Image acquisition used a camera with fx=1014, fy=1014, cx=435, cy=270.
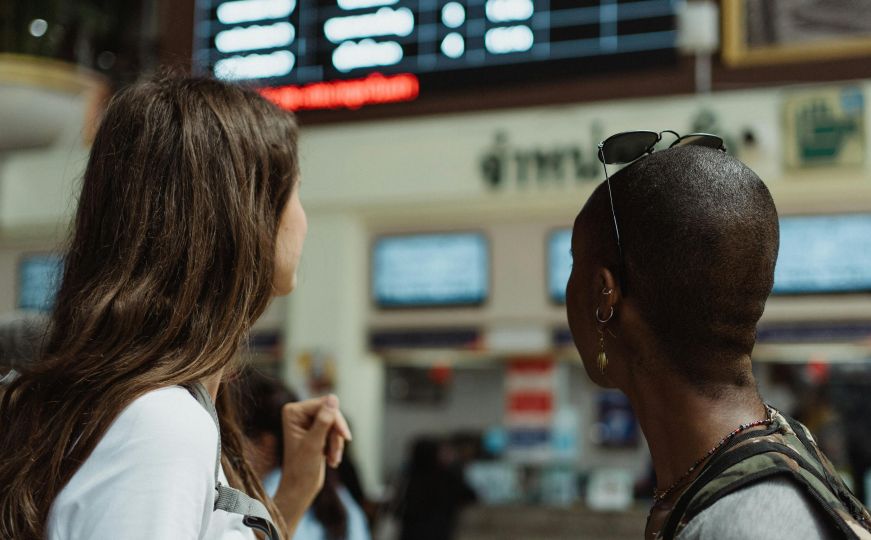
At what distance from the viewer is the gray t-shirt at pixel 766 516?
3.21 ft

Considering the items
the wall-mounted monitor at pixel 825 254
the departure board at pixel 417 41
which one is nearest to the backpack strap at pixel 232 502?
the departure board at pixel 417 41

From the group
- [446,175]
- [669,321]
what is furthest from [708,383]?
[446,175]

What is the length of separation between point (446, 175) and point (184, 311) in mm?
5018

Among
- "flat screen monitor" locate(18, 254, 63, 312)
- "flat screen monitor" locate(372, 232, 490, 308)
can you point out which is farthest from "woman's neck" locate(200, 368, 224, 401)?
"flat screen monitor" locate(18, 254, 63, 312)

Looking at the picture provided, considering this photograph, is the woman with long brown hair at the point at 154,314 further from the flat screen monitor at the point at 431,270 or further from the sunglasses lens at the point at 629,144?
the flat screen monitor at the point at 431,270

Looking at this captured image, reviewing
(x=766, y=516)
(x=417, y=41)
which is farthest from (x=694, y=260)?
(x=417, y=41)

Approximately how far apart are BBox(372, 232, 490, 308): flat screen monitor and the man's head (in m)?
5.47

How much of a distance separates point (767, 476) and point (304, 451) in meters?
0.82

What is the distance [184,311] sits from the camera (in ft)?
4.05

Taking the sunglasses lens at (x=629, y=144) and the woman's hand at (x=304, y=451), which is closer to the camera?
the sunglasses lens at (x=629, y=144)

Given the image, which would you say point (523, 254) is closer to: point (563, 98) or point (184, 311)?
point (563, 98)

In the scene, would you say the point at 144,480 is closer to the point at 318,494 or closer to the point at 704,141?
the point at 704,141

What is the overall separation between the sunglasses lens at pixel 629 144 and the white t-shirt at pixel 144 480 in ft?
2.04

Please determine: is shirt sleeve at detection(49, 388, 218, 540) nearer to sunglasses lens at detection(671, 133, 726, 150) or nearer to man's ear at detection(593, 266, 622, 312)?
man's ear at detection(593, 266, 622, 312)
